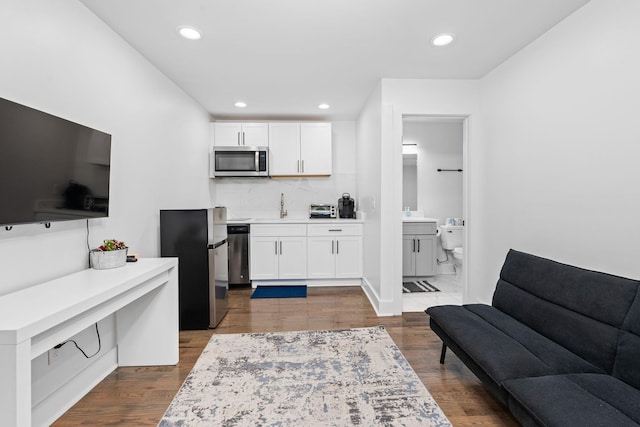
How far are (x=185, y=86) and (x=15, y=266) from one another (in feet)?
8.32

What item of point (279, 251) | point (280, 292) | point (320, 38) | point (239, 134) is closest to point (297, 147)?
point (239, 134)

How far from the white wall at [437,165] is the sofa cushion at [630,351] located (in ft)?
11.8

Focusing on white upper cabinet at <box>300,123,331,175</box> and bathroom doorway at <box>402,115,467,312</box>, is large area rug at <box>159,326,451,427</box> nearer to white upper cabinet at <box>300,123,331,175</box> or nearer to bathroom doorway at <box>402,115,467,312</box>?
white upper cabinet at <box>300,123,331,175</box>

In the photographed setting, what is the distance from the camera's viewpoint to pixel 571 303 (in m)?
1.82

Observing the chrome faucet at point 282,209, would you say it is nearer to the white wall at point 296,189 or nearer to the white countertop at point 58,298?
the white wall at point 296,189

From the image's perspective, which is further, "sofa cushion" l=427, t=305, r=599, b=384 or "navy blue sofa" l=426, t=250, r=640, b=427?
"sofa cushion" l=427, t=305, r=599, b=384

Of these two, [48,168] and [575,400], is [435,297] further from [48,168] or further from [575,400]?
[48,168]

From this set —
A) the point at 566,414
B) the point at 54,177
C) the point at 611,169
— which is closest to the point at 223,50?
the point at 54,177

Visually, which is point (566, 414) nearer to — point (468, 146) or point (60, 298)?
point (60, 298)

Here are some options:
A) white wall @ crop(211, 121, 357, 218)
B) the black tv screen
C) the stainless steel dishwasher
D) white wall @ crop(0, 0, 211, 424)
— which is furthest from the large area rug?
white wall @ crop(211, 121, 357, 218)

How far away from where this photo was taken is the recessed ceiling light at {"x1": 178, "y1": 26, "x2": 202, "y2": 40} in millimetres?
2293

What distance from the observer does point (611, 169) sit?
1.88 meters

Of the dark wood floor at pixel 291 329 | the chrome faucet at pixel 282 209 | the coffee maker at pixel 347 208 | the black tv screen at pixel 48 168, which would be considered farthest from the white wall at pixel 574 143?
the black tv screen at pixel 48 168

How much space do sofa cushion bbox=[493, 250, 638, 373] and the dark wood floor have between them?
0.56 m
